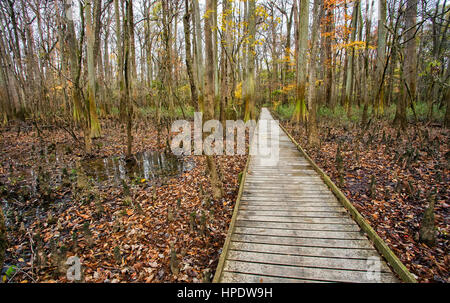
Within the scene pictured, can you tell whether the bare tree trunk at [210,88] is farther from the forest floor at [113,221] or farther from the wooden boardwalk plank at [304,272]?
the wooden boardwalk plank at [304,272]

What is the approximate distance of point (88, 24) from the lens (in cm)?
898

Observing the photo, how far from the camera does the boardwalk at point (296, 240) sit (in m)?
2.79

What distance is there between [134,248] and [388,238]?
401 cm

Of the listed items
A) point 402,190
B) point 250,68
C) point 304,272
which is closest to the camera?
point 304,272

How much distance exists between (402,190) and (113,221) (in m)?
5.98

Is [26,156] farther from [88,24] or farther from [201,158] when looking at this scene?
[201,158]

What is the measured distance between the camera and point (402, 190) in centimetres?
457

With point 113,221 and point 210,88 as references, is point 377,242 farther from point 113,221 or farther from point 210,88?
point 113,221

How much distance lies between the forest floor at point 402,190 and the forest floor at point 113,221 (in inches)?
103

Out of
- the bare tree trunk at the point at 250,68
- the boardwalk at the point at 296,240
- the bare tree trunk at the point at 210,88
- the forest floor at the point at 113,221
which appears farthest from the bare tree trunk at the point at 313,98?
the bare tree trunk at the point at 210,88

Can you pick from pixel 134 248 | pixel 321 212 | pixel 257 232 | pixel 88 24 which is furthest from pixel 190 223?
pixel 88 24

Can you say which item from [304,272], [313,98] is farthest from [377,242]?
[313,98]

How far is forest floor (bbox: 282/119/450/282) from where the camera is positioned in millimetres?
2998
